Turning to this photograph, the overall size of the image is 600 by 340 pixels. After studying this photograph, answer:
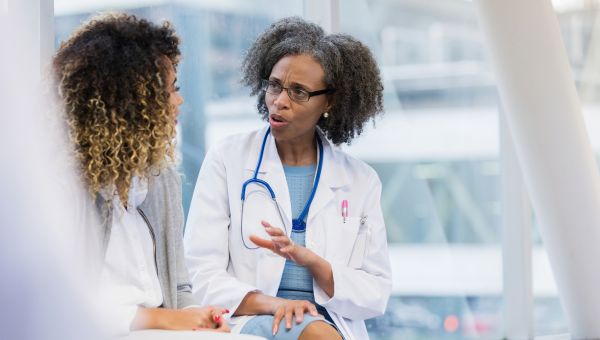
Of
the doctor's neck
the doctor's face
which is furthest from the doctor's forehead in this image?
the doctor's neck

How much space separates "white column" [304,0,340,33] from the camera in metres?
4.09

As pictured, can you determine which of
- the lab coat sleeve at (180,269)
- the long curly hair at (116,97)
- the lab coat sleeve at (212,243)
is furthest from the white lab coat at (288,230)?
the long curly hair at (116,97)

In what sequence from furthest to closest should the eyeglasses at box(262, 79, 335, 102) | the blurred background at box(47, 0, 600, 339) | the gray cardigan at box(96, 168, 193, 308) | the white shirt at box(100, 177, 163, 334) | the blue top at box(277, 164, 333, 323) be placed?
the blurred background at box(47, 0, 600, 339)
the eyeglasses at box(262, 79, 335, 102)
the blue top at box(277, 164, 333, 323)
the gray cardigan at box(96, 168, 193, 308)
the white shirt at box(100, 177, 163, 334)

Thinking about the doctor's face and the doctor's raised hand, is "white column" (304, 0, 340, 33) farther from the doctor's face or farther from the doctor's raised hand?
the doctor's raised hand

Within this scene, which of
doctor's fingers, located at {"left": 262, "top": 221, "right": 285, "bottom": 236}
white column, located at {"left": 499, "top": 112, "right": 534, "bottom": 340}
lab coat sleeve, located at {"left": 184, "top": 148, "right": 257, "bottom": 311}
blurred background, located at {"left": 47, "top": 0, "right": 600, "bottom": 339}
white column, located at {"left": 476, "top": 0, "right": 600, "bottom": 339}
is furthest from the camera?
white column, located at {"left": 499, "top": 112, "right": 534, "bottom": 340}

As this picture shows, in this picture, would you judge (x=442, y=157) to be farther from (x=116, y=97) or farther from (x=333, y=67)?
(x=116, y=97)

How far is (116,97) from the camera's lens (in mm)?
Answer: 2105

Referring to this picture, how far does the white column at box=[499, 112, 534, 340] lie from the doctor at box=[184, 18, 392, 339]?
2425 millimetres

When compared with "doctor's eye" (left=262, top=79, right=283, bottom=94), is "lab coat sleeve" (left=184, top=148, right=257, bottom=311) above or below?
below

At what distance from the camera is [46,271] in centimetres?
183

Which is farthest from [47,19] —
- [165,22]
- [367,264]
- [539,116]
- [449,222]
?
[449,222]

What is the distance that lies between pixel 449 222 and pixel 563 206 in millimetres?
979

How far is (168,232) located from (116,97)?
1.61 feet

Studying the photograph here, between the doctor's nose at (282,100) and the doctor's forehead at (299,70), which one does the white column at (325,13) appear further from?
the doctor's nose at (282,100)
